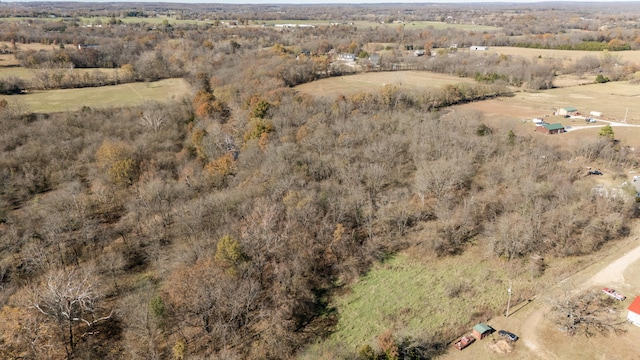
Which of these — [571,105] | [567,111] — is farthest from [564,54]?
[567,111]

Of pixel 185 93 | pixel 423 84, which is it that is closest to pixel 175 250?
pixel 185 93

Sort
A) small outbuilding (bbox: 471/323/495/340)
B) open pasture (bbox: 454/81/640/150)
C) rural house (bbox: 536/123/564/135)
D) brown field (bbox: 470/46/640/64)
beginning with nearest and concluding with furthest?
small outbuilding (bbox: 471/323/495/340)
open pasture (bbox: 454/81/640/150)
rural house (bbox: 536/123/564/135)
brown field (bbox: 470/46/640/64)

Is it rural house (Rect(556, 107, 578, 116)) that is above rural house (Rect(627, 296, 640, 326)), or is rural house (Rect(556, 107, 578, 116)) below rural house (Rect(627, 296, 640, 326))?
above

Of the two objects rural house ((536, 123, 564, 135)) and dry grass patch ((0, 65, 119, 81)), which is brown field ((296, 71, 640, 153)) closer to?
rural house ((536, 123, 564, 135))

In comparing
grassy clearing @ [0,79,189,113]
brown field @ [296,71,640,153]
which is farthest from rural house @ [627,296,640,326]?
grassy clearing @ [0,79,189,113]

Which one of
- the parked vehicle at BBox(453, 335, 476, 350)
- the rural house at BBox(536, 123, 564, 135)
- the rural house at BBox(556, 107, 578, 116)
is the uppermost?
the rural house at BBox(556, 107, 578, 116)
